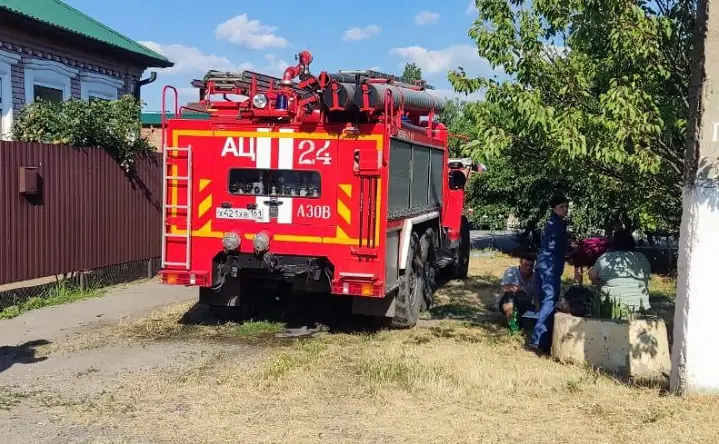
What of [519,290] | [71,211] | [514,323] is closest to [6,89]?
[71,211]

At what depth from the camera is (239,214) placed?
7.73 m

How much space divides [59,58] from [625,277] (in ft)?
41.9

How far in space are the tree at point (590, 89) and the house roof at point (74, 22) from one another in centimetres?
1007

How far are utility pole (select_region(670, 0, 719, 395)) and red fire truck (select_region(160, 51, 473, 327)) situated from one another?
2957 mm

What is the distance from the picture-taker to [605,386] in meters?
5.88

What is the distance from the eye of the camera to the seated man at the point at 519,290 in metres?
8.24

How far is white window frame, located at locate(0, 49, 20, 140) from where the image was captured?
44.2ft

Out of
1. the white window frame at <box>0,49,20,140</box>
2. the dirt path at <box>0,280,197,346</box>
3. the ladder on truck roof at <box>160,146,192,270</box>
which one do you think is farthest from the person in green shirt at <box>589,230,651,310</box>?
the white window frame at <box>0,49,20,140</box>

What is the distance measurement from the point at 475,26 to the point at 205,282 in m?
3.89

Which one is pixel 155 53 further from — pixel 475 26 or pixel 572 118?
pixel 572 118

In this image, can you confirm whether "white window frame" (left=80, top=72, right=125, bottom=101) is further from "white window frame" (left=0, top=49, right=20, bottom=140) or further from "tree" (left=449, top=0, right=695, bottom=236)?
"tree" (left=449, top=0, right=695, bottom=236)

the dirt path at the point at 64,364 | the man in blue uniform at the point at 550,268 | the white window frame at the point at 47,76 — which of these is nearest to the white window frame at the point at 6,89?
the white window frame at the point at 47,76

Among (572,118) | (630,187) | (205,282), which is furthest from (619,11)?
(205,282)

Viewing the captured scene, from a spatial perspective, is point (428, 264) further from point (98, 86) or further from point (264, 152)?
point (98, 86)
